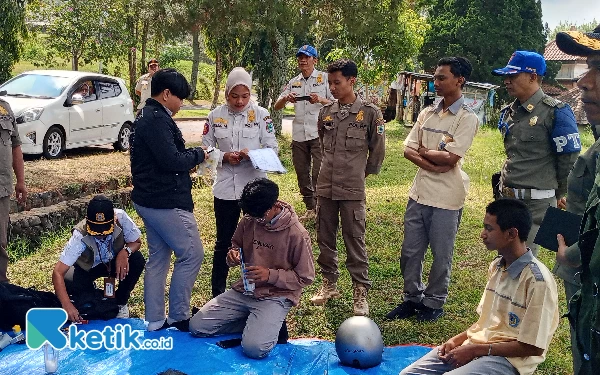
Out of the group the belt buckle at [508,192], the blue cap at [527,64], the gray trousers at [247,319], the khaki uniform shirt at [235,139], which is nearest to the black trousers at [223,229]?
the khaki uniform shirt at [235,139]

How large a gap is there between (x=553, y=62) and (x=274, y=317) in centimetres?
2557

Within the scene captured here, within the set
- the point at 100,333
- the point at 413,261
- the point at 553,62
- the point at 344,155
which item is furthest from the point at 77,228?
the point at 553,62

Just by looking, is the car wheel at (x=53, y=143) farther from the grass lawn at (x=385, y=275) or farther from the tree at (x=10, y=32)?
the tree at (x=10, y=32)

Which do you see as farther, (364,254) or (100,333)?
(364,254)

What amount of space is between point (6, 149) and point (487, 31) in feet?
76.7

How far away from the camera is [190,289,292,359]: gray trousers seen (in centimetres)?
396

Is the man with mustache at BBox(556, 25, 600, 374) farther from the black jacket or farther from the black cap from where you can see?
the black cap

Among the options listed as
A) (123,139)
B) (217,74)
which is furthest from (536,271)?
(217,74)

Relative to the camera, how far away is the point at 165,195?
4207 mm

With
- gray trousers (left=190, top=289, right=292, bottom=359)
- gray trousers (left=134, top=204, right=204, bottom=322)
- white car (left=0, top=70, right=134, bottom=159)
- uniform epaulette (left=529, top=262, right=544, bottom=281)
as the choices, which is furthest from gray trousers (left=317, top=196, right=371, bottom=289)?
white car (left=0, top=70, right=134, bottom=159)

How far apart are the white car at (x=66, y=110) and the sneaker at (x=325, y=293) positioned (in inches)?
248

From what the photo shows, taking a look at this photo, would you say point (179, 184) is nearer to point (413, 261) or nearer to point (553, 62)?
point (413, 261)

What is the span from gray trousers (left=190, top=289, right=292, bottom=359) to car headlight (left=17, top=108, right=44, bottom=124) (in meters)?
6.49

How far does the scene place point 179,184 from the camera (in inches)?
168
